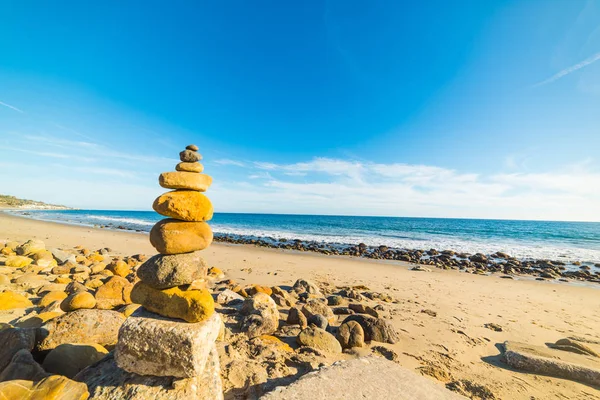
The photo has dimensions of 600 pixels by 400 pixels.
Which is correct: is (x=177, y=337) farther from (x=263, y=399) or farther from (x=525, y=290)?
(x=525, y=290)

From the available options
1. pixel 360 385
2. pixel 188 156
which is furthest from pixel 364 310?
pixel 188 156

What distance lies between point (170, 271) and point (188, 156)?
2043mm

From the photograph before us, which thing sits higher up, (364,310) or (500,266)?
(364,310)

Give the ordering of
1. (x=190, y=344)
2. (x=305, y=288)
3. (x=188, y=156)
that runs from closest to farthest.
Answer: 1. (x=190, y=344)
2. (x=188, y=156)
3. (x=305, y=288)

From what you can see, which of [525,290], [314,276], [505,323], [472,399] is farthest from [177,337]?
[525,290]

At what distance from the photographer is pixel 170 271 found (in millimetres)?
4066

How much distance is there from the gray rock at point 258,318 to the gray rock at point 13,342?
3.62 metres

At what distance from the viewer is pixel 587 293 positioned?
12828 millimetres

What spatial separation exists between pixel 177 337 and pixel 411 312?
25.2 ft

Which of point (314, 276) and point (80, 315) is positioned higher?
point (80, 315)

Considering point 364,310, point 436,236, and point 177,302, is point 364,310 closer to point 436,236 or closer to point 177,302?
point 177,302

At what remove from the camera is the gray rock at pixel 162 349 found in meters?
3.37

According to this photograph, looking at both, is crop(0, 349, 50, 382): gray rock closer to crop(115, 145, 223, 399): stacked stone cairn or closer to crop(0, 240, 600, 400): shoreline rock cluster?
crop(0, 240, 600, 400): shoreline rock cluster

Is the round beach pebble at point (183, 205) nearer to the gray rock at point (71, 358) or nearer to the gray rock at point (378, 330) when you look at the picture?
the gray rock at point (71, 358)
